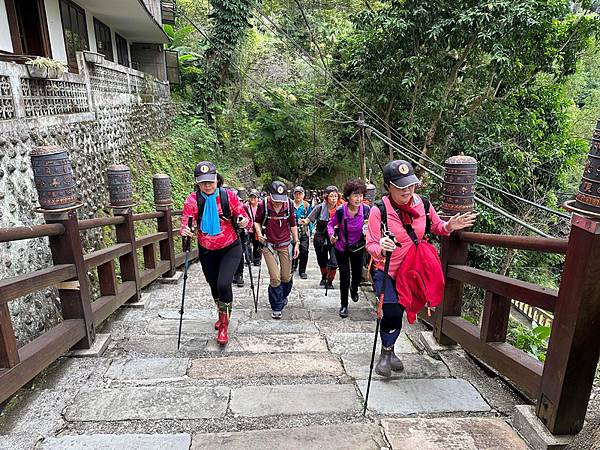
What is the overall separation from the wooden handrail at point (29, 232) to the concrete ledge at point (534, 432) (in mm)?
3512

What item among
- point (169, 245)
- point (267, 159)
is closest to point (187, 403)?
point (169, 245)

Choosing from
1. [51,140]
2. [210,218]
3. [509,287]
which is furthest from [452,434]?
[51,140]

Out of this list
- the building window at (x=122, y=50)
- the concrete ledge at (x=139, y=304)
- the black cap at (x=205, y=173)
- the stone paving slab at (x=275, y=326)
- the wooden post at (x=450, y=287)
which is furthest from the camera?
the building window at (x=122, y=50)

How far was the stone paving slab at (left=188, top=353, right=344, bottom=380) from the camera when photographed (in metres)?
3.33

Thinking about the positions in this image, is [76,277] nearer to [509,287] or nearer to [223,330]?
[223,330]

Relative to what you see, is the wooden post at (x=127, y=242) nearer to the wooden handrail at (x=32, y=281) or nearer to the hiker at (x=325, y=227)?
the wooden handrail at (x=32, y=281)

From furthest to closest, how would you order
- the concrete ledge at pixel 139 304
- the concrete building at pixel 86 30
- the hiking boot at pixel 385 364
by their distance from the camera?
the concrete building at pixel 86 30, the concrete ledge at pixel 139 304, the hiking boot at pixel 385 364

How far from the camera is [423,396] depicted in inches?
119

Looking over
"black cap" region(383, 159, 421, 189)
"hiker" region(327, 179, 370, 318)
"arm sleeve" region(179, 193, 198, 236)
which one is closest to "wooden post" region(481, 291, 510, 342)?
"black cap" region(383, 159, 421, 189)

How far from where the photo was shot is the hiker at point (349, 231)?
16.9 feet

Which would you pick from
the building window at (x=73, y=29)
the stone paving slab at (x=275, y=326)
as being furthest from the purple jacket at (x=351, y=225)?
the building window at (x=73, y=29)

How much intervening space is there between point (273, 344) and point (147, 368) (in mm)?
1200

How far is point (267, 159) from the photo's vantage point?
20.7 meters

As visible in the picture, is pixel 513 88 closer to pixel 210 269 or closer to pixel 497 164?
pixel 497 164
